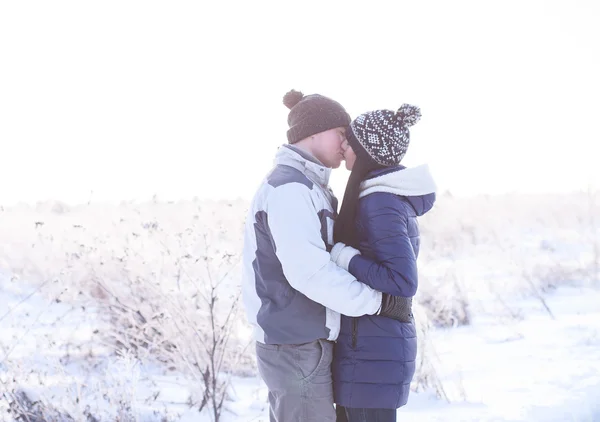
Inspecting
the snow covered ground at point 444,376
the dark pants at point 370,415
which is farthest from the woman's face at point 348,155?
the snow covered ground at point 444,376

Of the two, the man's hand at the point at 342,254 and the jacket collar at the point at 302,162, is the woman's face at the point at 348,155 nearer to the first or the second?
the jacket collar at the point at 302,162

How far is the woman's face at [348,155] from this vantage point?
2.58 m

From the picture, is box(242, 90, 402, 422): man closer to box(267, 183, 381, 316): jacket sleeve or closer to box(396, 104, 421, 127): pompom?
box(267, 183, 381, 316): jacket sleeve

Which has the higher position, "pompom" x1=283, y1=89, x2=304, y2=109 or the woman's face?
"pompom" x1=283, y1=89, x2=304, y2=109

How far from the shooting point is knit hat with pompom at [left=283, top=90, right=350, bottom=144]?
256 cm

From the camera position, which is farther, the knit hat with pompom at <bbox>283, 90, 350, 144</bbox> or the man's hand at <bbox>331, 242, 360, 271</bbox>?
the knit hat with pompom at <bbox>283, 90, 350, 144</bbox>

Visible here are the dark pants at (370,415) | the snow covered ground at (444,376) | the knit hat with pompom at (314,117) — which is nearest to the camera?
the dark pants at (370,415)

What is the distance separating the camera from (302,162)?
8.00 feet

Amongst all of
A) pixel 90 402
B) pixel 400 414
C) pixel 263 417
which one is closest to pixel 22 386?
pixel 90 402

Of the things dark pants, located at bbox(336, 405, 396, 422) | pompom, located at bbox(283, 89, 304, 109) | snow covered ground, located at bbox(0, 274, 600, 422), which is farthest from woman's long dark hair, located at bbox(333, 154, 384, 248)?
snow covered ground, located at bbox(0, 274, 600, 422)

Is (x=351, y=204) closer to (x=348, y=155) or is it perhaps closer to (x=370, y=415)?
(x=348, y=155)

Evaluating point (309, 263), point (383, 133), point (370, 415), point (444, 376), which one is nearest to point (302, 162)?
point (383, 133)

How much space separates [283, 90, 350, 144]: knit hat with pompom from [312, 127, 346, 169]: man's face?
27 mm

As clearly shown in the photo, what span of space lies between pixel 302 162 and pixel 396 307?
654 mm
